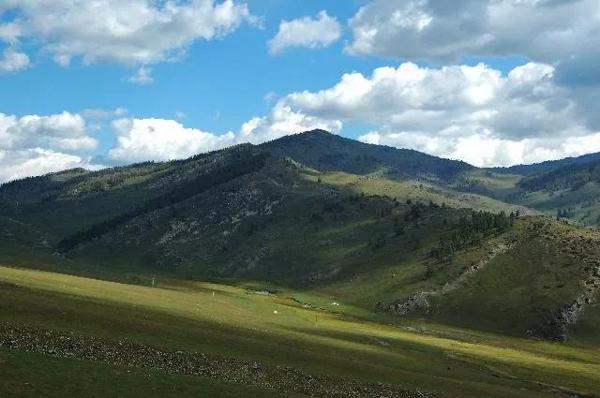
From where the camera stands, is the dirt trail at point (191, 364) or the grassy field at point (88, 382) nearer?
the grassy field at point (88, 382)

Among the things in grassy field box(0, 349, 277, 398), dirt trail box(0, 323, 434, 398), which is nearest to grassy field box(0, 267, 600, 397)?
grassy field box(0, 349, 277, 398)

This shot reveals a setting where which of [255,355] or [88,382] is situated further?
[255,355]

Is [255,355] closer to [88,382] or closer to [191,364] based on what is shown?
[191,364]

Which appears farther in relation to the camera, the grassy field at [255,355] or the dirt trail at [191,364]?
the dirt trail at [191,364]

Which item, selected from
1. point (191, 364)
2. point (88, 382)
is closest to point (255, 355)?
point (191, 364)

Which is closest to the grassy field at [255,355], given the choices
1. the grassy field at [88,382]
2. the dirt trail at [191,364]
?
the grassy field at [88,382]

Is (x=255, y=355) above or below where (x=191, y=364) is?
below

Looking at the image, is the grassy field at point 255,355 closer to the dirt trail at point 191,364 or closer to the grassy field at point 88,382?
the grassy field at point 88,382

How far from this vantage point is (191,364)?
48.0 m

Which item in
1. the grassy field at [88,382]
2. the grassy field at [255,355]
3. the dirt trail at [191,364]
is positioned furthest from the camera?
the dirt trail at [191,364]

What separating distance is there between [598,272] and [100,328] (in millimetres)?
170604

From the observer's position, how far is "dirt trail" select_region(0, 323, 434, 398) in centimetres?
4244

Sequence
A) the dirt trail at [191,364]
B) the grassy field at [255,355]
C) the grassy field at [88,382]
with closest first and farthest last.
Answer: the grassy field at [88,382]
the grassy field at [255,355]
the dirt trail at [191,364]

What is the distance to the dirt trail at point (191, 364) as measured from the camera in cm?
4244
